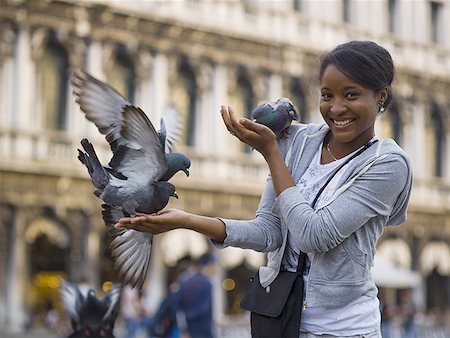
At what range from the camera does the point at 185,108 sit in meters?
20.8

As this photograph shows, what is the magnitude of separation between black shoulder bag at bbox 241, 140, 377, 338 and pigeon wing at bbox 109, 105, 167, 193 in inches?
16.6

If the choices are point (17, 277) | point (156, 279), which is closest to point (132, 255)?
point (17, 277)

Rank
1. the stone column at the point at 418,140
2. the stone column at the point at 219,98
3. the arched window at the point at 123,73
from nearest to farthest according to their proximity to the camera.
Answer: the arched window at the point at 123,73 → the stone column at the point at 219,98 → the stone column at the point at 418,140

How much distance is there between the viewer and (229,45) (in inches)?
837

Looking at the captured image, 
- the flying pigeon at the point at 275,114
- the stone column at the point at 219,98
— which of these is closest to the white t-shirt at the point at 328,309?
the flying pigeon at the point at 275,114

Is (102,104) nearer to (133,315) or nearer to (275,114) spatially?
(275,114)

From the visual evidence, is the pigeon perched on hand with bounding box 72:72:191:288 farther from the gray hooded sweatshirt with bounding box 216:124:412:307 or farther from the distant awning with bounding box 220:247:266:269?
the distant awning with bounding box 220:247:266:269

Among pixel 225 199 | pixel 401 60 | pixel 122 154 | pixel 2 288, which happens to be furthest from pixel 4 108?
pixel 122 154

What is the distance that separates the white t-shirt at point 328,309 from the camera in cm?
254

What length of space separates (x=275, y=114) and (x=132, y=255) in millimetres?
635

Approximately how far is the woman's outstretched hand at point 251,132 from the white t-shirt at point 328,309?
18 cm

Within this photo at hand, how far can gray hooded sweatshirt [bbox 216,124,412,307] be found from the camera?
247 centimetres

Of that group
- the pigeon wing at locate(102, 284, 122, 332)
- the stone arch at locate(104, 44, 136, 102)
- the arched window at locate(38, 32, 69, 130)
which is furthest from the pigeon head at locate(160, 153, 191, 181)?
the stone arch at locate(104, 44, 136, 102)

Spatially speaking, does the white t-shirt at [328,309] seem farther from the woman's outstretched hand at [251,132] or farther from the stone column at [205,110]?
the stone column at [205,110]
